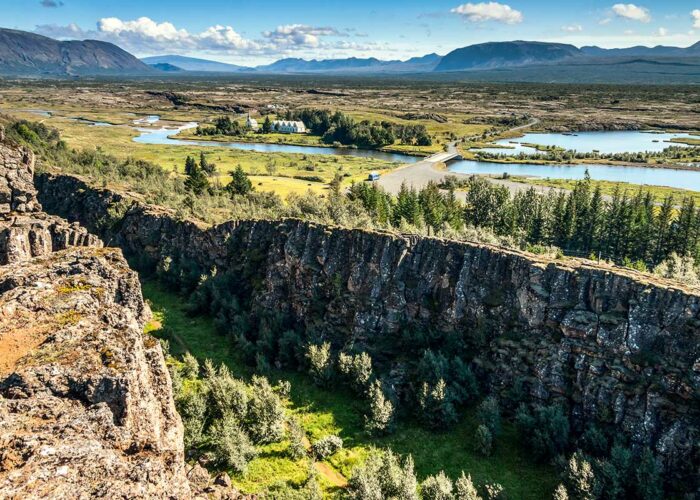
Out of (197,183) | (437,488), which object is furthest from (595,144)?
(437,488)

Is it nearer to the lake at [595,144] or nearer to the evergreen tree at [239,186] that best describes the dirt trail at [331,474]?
the evergreen tree at [239,186]

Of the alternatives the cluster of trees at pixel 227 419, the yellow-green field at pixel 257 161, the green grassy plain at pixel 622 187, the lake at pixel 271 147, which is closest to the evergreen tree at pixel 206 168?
the yellow-green field at pixel 257 161

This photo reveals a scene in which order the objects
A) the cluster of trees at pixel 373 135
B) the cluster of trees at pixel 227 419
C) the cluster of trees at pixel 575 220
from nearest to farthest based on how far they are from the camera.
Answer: the cluster of trees at pixel 227 419 → the cluster of trees at pixel 575 220 → the cluster of trees at pixel 373 135

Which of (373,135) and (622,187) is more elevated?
(373,135)

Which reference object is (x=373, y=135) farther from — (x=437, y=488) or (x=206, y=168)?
(x=437, y=488)

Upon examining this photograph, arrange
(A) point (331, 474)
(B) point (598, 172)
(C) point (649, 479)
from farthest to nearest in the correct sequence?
(B) point (598, 172) < (A) point (331, 474) < (C) point (649, 479)

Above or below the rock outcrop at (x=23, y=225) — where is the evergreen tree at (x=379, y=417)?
below

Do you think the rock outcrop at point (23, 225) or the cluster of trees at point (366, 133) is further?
A: the cluster of trees at point (366, 133)
